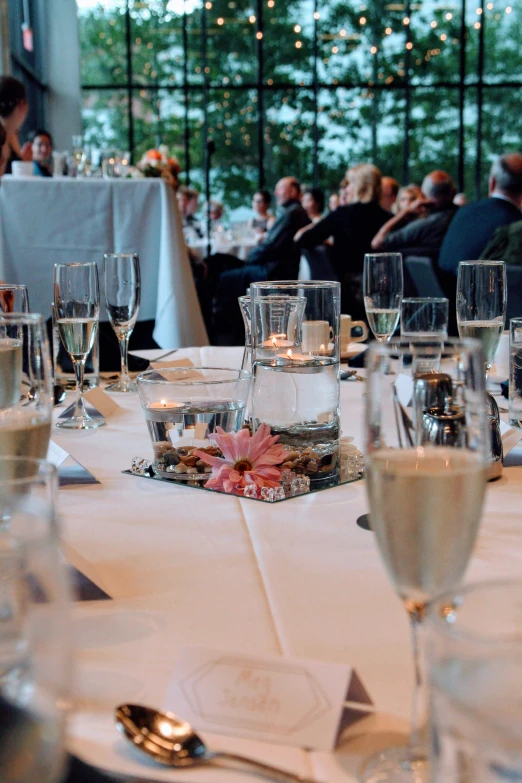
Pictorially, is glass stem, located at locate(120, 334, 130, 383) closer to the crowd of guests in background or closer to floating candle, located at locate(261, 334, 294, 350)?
floating candle, located at locate(261, 334, 294, 350)

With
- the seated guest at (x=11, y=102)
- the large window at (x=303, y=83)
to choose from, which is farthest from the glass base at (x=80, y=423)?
the large window at (x=303, y=83)

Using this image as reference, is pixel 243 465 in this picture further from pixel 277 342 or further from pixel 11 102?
pixel 11 102

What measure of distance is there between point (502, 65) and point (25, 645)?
13.6m

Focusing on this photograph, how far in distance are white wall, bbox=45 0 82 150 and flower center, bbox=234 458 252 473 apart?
12.5 m

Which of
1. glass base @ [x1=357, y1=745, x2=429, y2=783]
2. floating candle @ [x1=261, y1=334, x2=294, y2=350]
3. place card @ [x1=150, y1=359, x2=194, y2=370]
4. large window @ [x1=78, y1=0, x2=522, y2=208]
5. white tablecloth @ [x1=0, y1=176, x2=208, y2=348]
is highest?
large window @ [x1=78, y1=0, x2=522, y2=208]

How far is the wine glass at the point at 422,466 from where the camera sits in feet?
1.65

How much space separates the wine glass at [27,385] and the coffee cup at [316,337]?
38 cm

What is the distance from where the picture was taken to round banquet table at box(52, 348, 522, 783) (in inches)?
20.8

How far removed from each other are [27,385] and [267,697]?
1.28ft

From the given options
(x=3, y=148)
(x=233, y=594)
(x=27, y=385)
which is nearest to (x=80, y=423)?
(x=27, y=385)

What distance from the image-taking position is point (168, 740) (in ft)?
1.65

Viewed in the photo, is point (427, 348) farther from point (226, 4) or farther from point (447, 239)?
point (226, 4)

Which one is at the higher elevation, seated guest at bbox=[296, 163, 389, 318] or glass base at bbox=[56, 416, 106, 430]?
seated guest at bbox=[296, 163, 389, 318]

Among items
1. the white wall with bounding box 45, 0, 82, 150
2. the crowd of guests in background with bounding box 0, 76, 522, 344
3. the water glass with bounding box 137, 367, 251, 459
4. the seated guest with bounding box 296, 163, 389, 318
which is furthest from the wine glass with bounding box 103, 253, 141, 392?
the white wall with bounding box 45, 0, 82, 150
